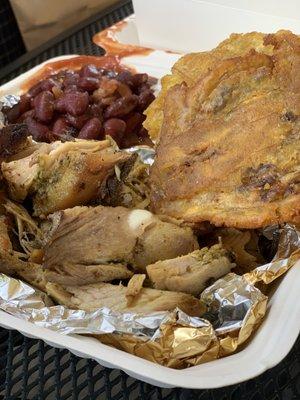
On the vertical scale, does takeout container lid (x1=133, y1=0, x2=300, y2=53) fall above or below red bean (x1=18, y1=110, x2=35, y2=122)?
above

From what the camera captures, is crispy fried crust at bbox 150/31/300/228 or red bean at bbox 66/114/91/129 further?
red bean at bbox 66/114/91/129

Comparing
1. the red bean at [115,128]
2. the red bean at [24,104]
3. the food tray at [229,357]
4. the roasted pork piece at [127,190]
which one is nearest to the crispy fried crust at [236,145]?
the roasted pork piece at [127,190]

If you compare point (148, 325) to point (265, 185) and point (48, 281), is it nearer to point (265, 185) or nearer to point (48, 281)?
point (48, 281)

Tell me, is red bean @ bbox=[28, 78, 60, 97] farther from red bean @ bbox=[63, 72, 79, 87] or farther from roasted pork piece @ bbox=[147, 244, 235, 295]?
roasted pork piece @ bbox=[147, 244, 235, 295]

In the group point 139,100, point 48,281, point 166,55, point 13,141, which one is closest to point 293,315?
point 48,281

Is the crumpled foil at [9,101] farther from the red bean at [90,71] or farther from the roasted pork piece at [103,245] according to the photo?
the roasted pork piece at [103,245]

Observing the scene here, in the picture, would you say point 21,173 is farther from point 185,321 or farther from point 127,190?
point 185,321

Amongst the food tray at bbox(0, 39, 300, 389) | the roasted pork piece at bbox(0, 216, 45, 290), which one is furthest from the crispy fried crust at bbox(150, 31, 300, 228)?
the roasted pork piece at bbox(0, 216, 45, 290)
